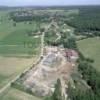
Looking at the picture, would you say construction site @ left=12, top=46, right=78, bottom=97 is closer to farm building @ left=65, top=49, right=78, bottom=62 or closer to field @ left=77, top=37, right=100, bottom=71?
farm building @ left=65, top=49, right=78, bottom=62

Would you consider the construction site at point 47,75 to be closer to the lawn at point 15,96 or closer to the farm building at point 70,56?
the lawn at point 15,96

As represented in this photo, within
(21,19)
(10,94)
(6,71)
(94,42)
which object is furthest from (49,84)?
(21,19)

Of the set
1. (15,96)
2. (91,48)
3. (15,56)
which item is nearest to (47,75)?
(15,96)

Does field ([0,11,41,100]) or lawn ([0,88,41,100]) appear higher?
lawn ([0,88,41,100])

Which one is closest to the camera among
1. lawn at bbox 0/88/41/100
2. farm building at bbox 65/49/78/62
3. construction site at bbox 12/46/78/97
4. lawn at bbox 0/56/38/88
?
lawn at bbox 0/88/41/100

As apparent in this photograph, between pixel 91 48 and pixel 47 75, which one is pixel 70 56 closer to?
pixel 91 48

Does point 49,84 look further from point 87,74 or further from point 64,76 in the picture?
point 87,74

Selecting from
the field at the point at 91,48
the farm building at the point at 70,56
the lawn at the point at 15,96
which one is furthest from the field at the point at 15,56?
the field at the point at 91,48

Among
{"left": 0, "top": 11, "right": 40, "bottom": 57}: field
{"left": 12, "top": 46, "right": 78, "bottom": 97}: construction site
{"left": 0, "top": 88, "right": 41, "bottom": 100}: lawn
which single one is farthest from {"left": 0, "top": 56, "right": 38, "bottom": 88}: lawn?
{"left": 0, "top": 11, "right": 40, "bottom": 57}: field
